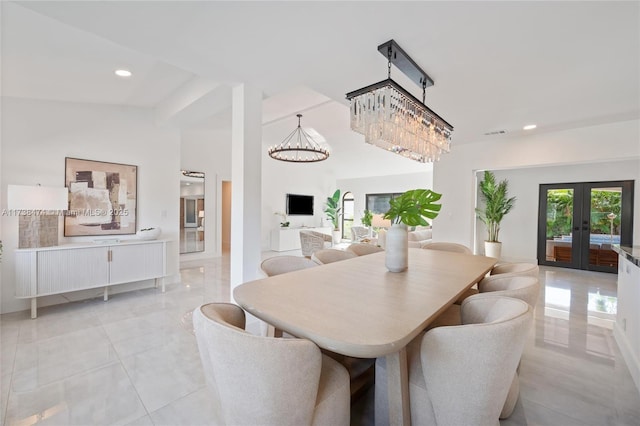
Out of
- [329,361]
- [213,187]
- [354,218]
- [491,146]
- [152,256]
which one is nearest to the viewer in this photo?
[329,361]

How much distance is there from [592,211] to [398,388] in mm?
6695

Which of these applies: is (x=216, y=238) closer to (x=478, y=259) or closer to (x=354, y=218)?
(x=354, y=218)

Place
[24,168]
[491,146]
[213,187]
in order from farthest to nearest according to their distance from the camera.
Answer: [213,187] < [491,146] < [24,168]

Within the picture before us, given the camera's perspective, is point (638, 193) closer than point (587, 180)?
Yes

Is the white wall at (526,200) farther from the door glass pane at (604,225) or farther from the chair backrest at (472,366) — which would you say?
the chair backrest at (472,366)

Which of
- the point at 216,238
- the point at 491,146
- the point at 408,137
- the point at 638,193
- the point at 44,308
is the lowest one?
the point at 44,308

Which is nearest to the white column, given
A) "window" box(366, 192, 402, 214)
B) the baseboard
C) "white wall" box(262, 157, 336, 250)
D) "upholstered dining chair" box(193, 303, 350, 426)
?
"upholstered dining chair" box(193, 303, 350, 426)

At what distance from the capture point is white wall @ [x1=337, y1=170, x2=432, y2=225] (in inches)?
341

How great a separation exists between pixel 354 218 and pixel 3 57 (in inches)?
353

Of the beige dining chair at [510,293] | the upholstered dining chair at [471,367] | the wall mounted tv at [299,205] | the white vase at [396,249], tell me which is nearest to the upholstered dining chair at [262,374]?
the upholstered dining chair at [471,367]

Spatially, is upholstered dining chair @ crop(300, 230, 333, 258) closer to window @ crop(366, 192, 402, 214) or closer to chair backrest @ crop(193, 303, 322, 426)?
window @ crop(366, 192, 402, 214)

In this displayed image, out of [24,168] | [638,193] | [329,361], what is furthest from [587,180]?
[24,168]

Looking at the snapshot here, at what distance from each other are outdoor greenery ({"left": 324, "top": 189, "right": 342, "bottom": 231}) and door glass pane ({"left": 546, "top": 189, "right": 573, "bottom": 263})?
581 cm

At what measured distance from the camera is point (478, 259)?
2561 millimetres
